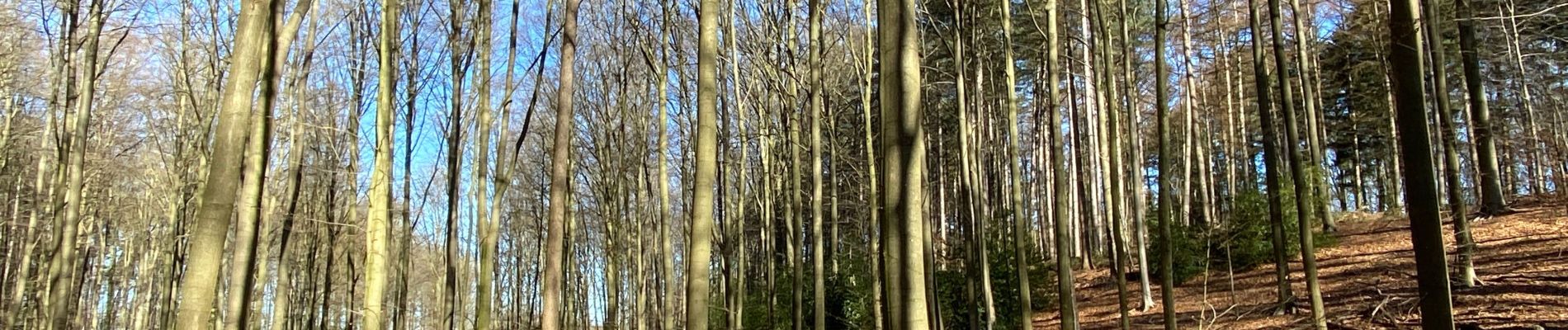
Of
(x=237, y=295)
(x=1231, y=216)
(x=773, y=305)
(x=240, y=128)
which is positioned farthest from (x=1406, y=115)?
(x=1231, y=216)

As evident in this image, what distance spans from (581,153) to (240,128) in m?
11.3

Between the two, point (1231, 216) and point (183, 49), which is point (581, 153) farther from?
point (1231, 216)

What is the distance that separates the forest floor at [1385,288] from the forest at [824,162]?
6cm

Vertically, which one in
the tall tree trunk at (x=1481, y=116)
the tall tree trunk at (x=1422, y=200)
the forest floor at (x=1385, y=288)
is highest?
the tall tree trunk at (x=1481, y=116)

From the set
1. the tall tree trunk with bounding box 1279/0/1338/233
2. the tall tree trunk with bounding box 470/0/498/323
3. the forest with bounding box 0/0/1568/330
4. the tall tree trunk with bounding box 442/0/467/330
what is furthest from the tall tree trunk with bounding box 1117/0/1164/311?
the tall tree trunk with bounding box 442/0/467/330

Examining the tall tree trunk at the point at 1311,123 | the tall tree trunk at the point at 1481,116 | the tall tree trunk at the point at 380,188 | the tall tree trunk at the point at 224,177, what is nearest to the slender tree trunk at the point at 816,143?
the tall tree trunk at the point at 380,188

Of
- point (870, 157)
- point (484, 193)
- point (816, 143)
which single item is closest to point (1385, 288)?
point (870, 157)

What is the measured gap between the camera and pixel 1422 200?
154 inches

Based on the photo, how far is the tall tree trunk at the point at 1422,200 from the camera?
12.7 feet

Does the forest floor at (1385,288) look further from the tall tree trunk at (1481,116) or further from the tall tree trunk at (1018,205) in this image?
the tall tree trunk at (1018,205)

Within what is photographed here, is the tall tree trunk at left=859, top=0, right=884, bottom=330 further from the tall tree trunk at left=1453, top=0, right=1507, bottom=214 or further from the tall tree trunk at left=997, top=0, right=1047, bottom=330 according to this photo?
the tall tree trunk at left=1453, top=0, right=1507, bottom=214

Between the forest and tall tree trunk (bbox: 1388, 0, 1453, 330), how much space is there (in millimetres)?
15

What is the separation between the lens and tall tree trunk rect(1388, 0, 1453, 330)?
12.7ft

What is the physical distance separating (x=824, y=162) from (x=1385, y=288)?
29.5 ft
